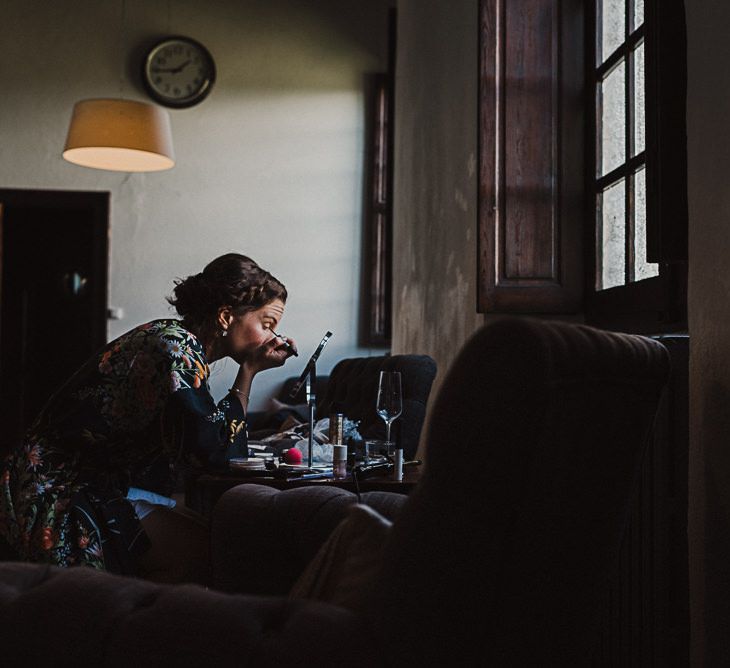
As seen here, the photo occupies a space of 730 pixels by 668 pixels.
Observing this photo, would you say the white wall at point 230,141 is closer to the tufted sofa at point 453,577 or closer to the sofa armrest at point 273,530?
the sofa armrest at point 273,530

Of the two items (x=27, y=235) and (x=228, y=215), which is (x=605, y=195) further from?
(x=27, y=235)

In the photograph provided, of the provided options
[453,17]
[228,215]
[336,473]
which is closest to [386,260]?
[228,215]

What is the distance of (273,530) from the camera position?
181cm

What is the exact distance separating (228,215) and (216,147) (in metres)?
0.52

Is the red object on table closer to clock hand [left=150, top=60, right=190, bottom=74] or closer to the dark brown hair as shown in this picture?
the dark brown hair

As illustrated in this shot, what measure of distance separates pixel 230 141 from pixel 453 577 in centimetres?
635

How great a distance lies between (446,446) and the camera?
1.12 metres

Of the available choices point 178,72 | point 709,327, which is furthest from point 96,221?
point 709,327

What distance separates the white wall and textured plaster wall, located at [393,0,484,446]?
143cm

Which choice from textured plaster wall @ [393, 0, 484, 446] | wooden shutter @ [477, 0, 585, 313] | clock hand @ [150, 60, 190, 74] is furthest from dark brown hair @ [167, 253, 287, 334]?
clock hand @ [150, 60, 190, 74]

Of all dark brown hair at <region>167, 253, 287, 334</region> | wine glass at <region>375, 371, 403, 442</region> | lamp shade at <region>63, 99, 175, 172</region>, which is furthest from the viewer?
lamp shade at <region>63, 99, 175, 172</region>

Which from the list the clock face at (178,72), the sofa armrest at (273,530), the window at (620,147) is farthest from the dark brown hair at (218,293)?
the clock face at (178,72)

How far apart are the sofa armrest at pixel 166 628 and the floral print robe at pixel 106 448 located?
33.0 inches

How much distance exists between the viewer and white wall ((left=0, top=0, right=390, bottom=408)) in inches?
274
